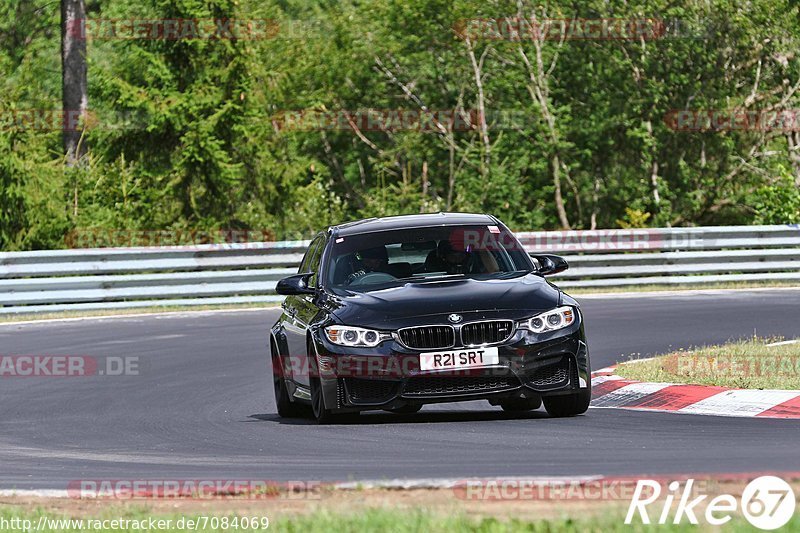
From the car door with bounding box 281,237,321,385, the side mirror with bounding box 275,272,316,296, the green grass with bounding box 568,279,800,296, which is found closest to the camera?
the car door with bounding box 281,237,321,385

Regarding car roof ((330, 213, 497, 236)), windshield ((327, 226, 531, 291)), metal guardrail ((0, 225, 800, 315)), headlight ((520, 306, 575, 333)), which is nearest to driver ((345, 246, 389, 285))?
windshield ((327, 226, 531, 291))

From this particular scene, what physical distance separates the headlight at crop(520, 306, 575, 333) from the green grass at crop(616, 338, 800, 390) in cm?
208

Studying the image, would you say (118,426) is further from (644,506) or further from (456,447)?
(644,506)

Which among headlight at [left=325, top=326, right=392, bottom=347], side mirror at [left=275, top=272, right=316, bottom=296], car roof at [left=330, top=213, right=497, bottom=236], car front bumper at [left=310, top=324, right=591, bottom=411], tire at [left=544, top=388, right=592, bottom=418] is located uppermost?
car roof at [left=330, top=213, right=497, bottom=236]

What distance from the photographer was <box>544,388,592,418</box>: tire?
36.2 ft

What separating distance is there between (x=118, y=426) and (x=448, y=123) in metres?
26.7

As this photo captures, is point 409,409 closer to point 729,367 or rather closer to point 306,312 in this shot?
point 306,312

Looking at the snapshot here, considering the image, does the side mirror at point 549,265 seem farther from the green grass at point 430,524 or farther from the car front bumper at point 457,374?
the green grass at point 430,524

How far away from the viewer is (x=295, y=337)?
11945 millimetres

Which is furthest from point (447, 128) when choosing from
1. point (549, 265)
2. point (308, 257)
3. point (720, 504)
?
point (720, 504)

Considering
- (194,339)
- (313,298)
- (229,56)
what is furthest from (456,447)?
(229,56)

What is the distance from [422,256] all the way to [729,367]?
10.9ft

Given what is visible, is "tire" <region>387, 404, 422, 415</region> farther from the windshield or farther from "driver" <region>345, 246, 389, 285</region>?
"driver" <region>345, 246, 389, 285</region>

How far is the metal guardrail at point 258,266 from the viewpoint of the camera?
80.4 ft
